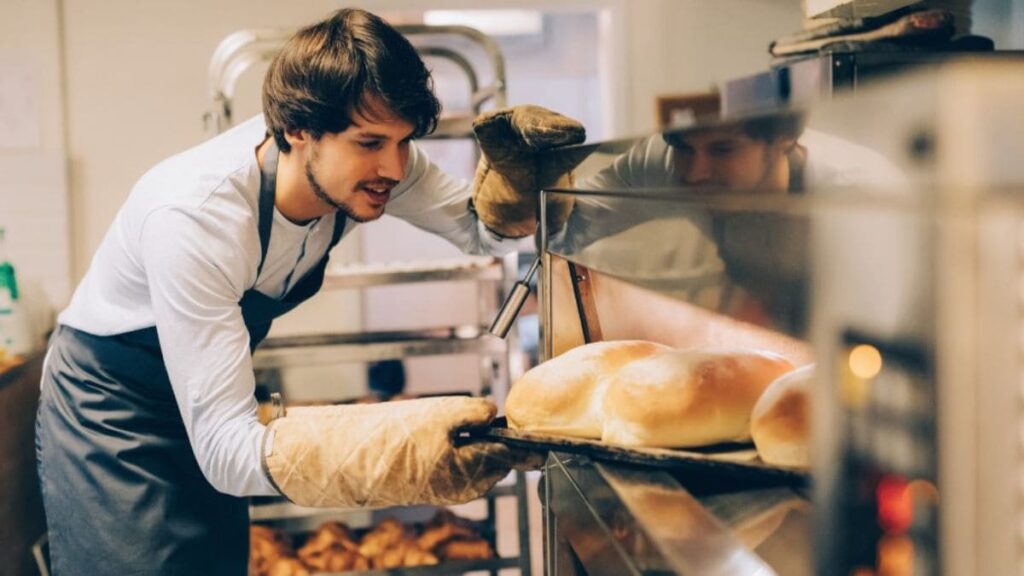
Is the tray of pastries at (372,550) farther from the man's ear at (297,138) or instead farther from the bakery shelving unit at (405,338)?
the man's ear at (297,138)

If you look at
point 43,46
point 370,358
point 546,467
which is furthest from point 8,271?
point 546,467

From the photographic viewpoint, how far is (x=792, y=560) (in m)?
0.67

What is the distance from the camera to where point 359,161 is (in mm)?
1562

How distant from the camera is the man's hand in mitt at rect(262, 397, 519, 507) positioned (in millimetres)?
1167

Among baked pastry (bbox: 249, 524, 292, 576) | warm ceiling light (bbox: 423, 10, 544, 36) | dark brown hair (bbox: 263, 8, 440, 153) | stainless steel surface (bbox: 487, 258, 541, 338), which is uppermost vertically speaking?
warm ceiling light (bbox: 423, 10, 544, 36)

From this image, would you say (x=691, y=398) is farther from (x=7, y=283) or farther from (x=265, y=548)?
(x=7, y=283)

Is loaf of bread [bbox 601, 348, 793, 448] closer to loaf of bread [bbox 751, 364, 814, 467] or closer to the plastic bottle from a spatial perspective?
loaf of bread [bbox 751, 364, 814, 467]

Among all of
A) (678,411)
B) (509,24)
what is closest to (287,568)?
(678,411)

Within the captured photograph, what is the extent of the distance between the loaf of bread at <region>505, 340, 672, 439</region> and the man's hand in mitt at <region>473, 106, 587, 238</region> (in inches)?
8.1

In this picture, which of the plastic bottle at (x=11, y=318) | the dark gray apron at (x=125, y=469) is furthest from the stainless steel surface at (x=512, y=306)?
the plastic bottle at (x=11, y=318)

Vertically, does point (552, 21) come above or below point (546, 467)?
above

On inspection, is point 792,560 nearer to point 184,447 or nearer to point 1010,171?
point 1010,171

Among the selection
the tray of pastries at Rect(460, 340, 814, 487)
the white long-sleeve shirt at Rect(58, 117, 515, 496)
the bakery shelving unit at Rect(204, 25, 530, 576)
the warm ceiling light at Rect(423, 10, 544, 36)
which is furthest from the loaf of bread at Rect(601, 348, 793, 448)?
the warm ceiling light at Rect(423, 10, 544, 36)

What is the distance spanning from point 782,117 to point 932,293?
7.1 inches
